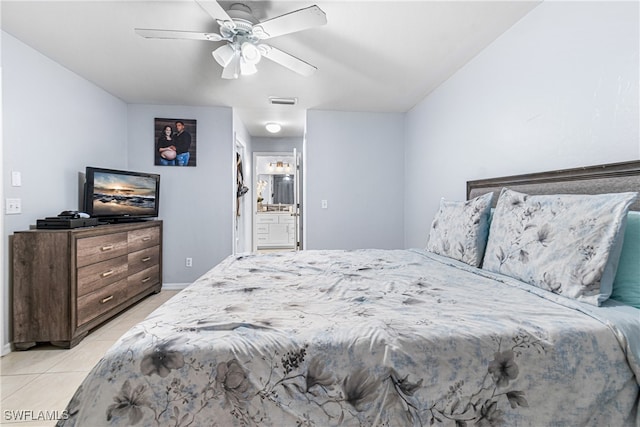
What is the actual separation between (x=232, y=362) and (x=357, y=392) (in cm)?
38

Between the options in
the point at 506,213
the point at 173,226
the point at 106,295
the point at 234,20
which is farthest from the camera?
the point at 173,226

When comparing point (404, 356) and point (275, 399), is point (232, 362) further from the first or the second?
point (404, 356)

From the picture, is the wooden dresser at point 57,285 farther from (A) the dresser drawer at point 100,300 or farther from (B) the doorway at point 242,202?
(B) the doorway at point 242,202

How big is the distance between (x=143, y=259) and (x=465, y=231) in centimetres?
336

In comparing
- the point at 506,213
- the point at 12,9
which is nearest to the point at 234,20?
the point at 12,9

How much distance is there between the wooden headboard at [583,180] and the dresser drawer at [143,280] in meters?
3.61

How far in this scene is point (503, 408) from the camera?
93cm

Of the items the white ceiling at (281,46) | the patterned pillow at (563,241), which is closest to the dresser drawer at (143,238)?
the white ceiling at (281,46)

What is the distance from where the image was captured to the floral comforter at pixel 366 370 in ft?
2.80

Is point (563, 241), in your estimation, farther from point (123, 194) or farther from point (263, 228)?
point (263, 228)

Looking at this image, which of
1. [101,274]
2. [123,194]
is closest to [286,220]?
[123,194]

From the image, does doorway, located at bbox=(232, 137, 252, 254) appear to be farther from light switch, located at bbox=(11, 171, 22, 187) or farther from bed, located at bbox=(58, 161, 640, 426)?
bed, located at bbox=(58, 161, 640, 426)

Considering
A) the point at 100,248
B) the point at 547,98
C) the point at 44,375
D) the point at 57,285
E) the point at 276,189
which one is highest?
the point at 547,98

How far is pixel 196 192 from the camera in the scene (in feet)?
13.3
